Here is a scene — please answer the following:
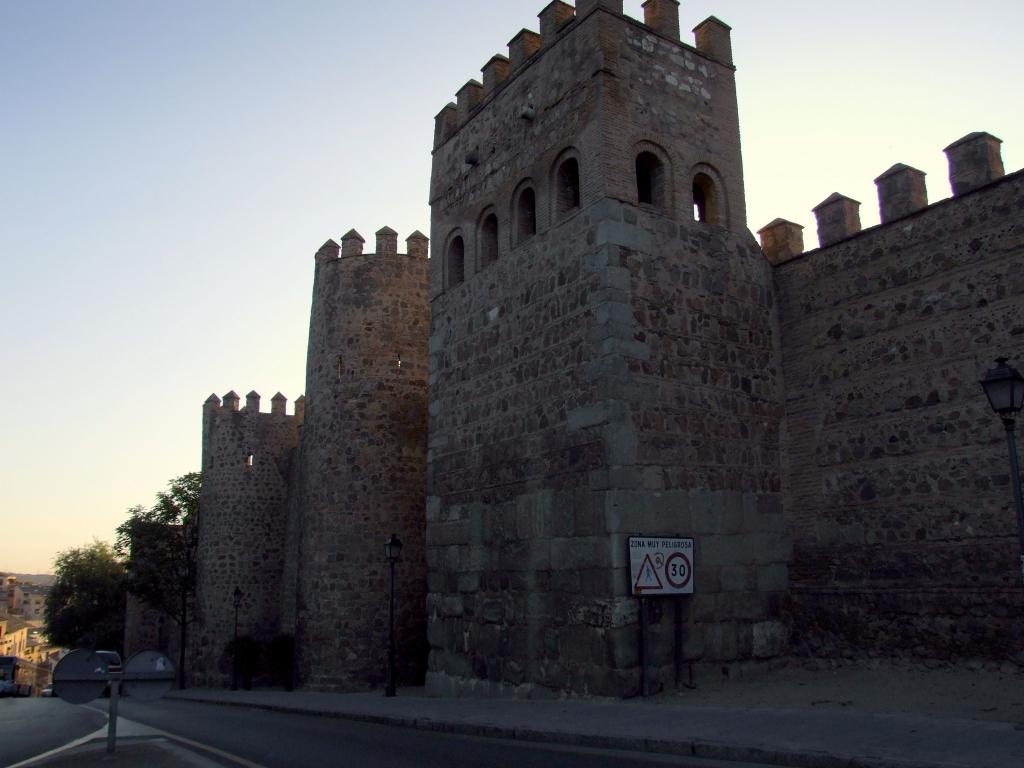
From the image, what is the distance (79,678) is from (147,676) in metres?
0.49

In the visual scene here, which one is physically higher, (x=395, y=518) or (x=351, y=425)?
(x=351, y=425)

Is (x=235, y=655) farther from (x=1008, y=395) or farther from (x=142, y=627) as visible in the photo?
(x=1008, y=395)

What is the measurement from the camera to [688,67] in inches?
540

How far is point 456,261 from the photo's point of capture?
15.9 m

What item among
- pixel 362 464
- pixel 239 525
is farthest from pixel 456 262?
pixel 239 525

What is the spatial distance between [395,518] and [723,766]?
509 inches

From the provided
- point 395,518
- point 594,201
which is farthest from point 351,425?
point 594,201

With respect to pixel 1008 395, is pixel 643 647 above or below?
below

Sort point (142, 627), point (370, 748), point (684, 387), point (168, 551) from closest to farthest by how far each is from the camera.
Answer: point (370, 748) < point (684, 387) < point (168, 551) < point (142, 627)

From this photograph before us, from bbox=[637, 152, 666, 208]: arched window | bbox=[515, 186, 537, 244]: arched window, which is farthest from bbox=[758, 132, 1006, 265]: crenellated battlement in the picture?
bbox=[515, 186, 537, 244]: arched window

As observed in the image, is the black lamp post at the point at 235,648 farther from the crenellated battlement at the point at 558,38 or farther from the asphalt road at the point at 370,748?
the crenellated battlement at the point at 558,38

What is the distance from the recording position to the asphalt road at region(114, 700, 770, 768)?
7597 millimetres

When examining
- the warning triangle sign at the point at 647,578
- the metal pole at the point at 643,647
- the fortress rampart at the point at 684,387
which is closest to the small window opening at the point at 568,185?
the fortress rampart at the point at 684,387

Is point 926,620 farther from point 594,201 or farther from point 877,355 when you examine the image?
point 594,201
